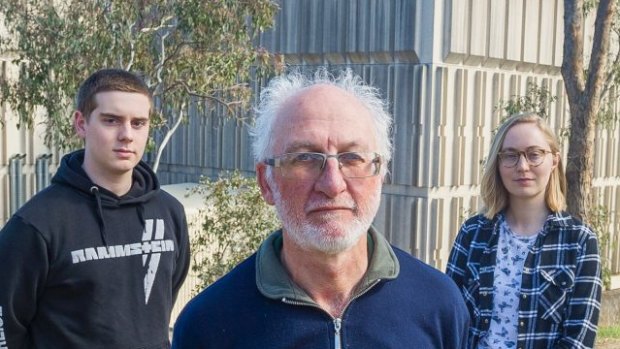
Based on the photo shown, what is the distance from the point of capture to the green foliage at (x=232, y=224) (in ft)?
24.8

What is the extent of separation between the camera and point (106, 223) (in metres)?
3.37

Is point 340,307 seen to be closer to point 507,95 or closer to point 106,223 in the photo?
point 106,223

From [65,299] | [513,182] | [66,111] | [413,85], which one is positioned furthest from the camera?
[413,85]

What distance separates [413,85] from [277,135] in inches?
371

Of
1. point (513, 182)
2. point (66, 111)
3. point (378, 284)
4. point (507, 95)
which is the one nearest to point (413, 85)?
point (507, 95)

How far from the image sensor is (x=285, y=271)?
222 centimetres

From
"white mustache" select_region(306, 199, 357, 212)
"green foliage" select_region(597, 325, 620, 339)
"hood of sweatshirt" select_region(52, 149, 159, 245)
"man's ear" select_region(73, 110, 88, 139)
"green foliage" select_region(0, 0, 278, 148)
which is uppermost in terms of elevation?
"green foliage" select_region(0, 0, 278, 148)

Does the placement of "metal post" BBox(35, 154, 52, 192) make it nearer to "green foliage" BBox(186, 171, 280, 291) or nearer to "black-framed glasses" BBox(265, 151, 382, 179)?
"green foliage" BBox(186, 171, 280, 291)

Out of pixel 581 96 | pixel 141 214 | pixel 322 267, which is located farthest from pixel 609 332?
pixel 322 267

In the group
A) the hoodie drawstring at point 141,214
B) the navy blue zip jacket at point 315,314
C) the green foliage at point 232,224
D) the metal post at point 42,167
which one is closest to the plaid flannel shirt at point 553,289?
the navy blue zip jacket at point 315,314

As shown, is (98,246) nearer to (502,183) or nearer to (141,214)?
(141,214)

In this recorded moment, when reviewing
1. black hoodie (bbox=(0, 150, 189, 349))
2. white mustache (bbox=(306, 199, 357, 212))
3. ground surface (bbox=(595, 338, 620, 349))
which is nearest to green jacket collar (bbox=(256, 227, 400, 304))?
white mustache (bbox=(306, 199, 357, 212))

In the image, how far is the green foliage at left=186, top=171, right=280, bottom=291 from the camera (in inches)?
297

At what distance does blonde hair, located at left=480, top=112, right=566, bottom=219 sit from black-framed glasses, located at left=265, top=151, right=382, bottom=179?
1.66 m
